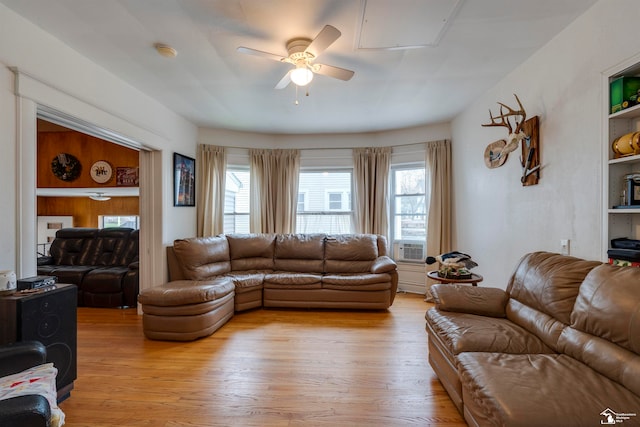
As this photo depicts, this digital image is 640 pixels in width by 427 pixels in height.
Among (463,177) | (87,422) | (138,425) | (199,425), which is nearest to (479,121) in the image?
(463,177)

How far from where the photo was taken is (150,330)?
2.93 meters

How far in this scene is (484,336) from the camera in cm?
180

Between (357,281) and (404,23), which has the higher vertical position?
(404,23)

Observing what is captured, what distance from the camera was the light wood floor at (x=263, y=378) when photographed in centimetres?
181

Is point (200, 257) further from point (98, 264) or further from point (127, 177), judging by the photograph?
point (127, 177)

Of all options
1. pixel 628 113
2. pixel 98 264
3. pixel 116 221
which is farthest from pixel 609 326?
pixel 116 221

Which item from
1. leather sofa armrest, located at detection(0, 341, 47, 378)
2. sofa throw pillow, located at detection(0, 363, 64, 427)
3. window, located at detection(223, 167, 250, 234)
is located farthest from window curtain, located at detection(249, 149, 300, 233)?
sofa throw pillow, located at detection(0, 363, 64, 427)

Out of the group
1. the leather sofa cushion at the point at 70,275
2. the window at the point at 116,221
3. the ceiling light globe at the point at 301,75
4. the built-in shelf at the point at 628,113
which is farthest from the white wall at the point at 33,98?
the built-in shelf at the point at 628,113

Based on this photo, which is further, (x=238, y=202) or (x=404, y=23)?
(x=238, y=202)

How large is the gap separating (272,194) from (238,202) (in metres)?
0.64

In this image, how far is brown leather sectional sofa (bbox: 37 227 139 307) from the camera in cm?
398

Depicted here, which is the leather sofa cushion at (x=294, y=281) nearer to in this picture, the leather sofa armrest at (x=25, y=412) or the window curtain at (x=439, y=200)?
the window curtain at (x=439, y=200)

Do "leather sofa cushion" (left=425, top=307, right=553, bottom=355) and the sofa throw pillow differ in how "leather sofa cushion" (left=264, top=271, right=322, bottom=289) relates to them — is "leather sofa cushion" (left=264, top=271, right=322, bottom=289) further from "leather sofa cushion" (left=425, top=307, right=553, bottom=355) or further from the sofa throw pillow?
the sofa throw pillow

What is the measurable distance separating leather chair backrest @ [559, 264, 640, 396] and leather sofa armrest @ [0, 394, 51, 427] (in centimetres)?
247
